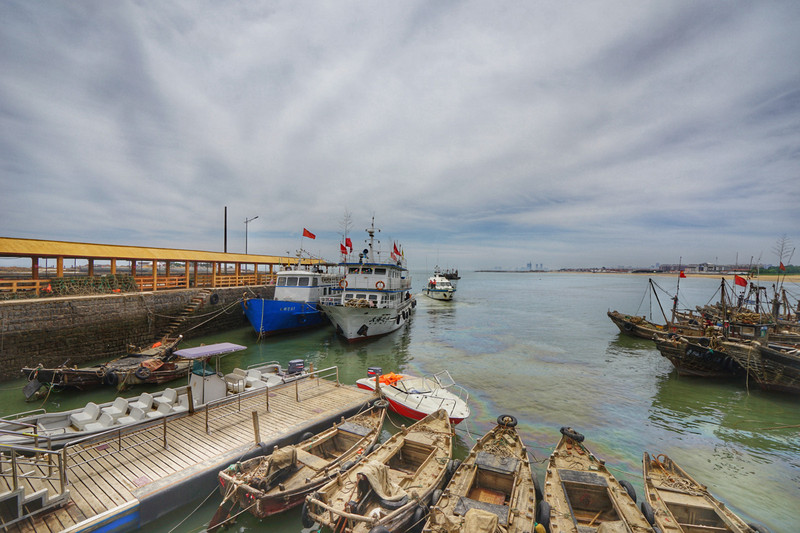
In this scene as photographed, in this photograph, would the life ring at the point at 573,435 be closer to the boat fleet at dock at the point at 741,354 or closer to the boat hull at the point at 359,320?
the boat fleet at dock at the point at 741,354

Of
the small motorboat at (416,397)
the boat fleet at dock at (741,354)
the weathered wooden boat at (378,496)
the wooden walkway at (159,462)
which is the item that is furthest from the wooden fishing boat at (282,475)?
the boat fleet at dock at (741,354)

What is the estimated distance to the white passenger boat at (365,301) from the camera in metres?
26.5

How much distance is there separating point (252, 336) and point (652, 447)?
1119 inches

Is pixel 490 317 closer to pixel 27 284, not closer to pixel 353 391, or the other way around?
pixel 353 391

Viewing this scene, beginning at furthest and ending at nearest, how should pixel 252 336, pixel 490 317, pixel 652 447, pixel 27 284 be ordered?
pixel 490 317 → pixel 252 336 → pixel 27 284 → pixel 652 447

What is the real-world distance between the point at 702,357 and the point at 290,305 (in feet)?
96.3

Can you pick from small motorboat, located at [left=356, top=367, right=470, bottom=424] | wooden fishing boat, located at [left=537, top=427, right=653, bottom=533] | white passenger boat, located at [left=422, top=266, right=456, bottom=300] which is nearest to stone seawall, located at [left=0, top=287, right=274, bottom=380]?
small motorboat, located at [left=356, top=367, right=470, bottom=424]

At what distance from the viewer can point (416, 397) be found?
535 inches

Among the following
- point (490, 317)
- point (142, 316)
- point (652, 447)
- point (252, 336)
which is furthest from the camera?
point (490, 317)

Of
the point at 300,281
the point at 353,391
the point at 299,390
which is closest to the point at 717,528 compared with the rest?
the point at 353,391

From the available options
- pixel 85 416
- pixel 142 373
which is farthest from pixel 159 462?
pixel 142 373

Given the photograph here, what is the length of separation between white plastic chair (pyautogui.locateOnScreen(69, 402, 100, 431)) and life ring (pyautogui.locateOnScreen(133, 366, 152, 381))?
5.02 metres

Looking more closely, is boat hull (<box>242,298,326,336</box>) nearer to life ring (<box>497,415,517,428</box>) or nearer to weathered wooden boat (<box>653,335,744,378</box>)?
life ring (<box>497,415,517,428</box>)

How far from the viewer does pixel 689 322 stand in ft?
105
